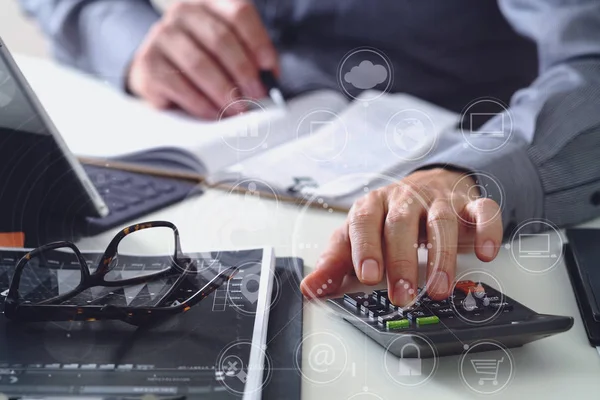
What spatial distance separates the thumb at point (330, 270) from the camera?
0.44 meters

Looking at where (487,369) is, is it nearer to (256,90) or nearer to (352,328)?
(352,328)

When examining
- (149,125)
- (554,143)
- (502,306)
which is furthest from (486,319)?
(149,125)

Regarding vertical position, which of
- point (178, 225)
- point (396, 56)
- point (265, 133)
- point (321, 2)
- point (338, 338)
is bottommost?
point (338, 338)

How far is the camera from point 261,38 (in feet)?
2.53

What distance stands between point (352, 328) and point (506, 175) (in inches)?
7.7

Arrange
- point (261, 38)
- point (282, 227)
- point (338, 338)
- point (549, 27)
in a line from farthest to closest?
point (261, 38) → point (549, 27) → point (282, 227) → point (338, 338)

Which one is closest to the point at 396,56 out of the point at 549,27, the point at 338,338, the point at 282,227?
the point at 549,27

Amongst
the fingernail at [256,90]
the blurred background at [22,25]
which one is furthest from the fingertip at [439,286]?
the blurred background at [22,25]

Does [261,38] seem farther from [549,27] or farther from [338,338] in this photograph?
[338,338]

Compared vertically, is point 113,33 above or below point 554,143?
above

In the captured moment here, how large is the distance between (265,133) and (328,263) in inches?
7.3

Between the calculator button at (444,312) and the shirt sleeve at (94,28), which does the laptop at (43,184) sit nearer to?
the calculator button at (444,312)

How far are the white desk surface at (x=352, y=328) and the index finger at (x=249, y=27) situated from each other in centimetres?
22

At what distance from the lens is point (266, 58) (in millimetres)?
760
